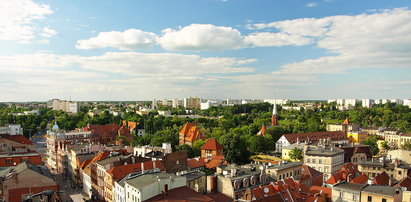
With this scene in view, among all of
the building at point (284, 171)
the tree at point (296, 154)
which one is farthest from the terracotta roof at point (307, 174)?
the tree at point (296, 154)

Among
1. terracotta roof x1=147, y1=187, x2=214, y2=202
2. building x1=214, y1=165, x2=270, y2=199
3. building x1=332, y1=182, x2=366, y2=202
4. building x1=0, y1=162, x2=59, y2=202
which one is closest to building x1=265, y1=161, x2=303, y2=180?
building x1=214, y1=165, x2=270, y2=199

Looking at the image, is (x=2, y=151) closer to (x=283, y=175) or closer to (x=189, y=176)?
(x=189, y=176)

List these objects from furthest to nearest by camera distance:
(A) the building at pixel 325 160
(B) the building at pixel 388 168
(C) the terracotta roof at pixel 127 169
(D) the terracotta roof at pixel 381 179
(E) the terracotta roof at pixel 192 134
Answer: (E) the terracotta roof at pixel 192 134 < (A) the building at pixel 325 160 < (B) the building at pixel 388 168 < (D) the terracotta roof at pixel 381 179 < (C) the terracotta roof at pixel 127 169

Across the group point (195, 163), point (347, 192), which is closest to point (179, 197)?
point (347, 192)

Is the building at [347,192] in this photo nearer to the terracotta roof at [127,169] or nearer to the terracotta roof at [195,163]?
the terracotta roof at [127,169]

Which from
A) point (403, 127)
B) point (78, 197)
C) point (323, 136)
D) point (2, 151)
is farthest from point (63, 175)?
point (403, 127)
